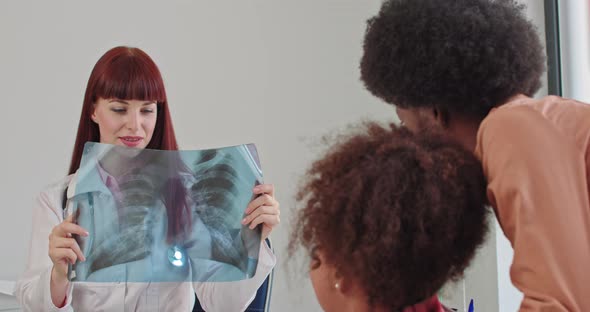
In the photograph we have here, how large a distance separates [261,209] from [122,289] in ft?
1.13

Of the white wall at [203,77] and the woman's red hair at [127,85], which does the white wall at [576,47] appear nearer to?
the white wall at [203,77]

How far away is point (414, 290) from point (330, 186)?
154 millimetres

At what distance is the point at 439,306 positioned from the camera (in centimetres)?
82

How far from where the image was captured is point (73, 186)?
1.30 metres

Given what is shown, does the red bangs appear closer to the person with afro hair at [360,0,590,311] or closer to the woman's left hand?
the woman's left hand

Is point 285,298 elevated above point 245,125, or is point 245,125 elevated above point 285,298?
point 245,125

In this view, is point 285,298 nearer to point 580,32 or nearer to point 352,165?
point 580,32

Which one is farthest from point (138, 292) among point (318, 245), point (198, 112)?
point (198, 112)

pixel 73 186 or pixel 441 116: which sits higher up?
pixel 441 116

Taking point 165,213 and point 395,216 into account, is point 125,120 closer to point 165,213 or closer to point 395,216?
point 165,213

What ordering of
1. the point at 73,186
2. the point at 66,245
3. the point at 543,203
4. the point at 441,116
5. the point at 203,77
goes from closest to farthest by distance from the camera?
the point at 543,203
the point at 441,116
the point at 66,245
the point at 73,186
the point at 203,77

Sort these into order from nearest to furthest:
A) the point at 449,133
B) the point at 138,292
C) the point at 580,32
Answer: the point at 449,133
the point at 138,292
the point at 580,32

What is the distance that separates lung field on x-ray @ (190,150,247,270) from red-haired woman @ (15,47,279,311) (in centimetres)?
7

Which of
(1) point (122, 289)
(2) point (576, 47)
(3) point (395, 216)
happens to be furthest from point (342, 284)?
(2) point (576, 47)
